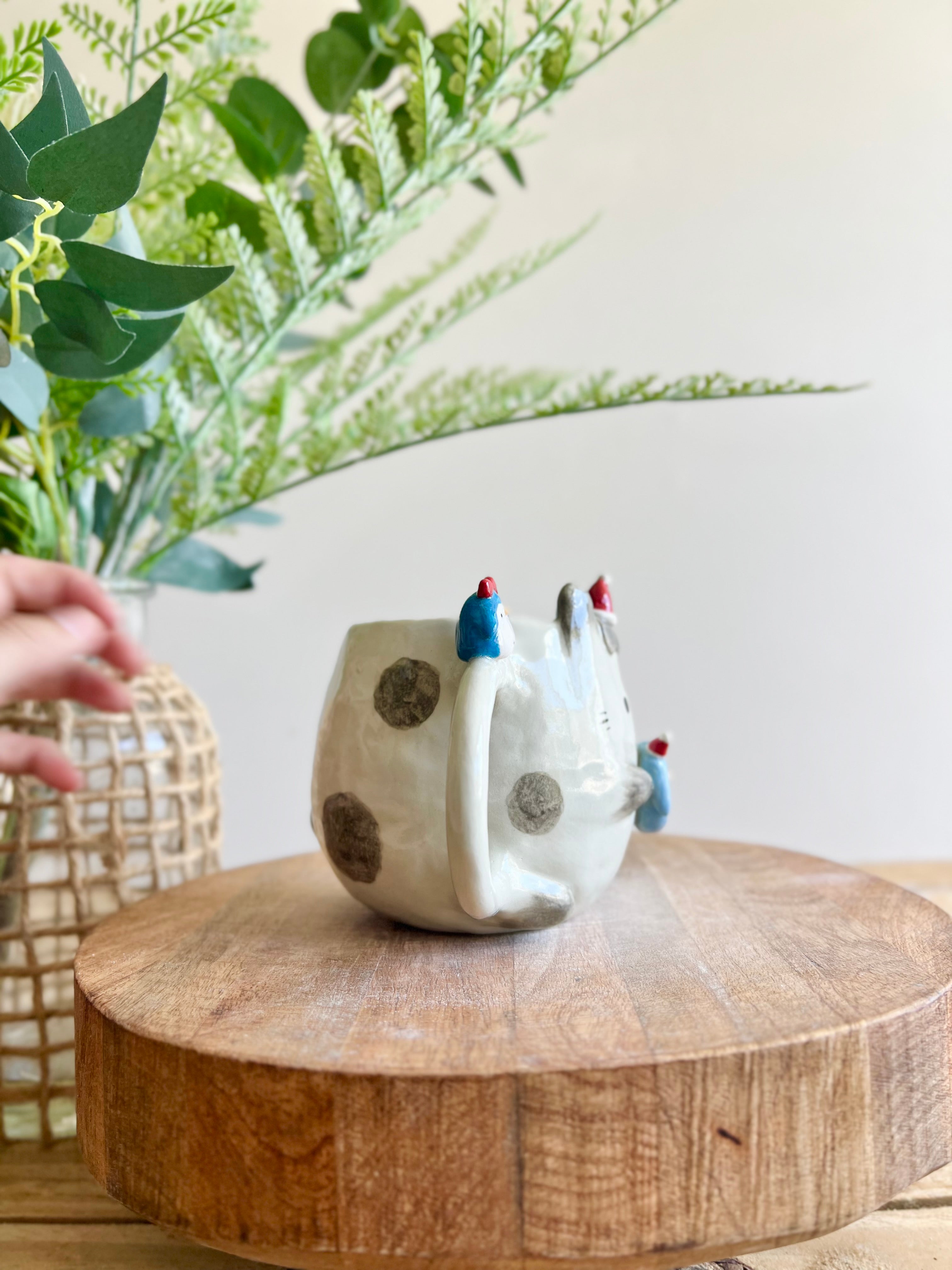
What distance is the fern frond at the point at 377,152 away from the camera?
499 mm

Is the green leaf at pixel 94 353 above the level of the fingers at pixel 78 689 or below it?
above

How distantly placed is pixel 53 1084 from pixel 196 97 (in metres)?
0.54

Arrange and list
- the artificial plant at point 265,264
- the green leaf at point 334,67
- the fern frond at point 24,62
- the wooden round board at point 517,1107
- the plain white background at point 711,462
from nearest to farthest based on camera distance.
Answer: the wooden round board at point 517,1107
the fern frond at point 24,62
the artificial plant at point 265,264
the green leaf at point 334,67
the plain white background at point 711,462

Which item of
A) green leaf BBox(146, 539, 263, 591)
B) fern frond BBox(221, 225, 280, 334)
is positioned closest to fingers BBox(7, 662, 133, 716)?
green leaf BBox(146, 539, 263, 591)

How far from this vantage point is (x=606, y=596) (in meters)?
0.51

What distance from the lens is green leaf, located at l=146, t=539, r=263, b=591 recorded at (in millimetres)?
629

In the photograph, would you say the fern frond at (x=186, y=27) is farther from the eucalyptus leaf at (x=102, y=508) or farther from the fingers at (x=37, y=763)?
the fingers at (x=37, y=763)

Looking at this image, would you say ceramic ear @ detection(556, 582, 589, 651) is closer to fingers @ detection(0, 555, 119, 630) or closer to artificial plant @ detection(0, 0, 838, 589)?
artificial plant @ detection(0, 0, 838, 589)

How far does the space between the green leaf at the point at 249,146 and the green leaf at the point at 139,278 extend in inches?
8.5

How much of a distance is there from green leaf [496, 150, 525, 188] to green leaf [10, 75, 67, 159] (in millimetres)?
282

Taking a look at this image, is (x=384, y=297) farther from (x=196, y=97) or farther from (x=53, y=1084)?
(x=53, y=1084)

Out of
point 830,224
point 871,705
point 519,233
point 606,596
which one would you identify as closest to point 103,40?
point 606,596

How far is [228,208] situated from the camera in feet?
1.89

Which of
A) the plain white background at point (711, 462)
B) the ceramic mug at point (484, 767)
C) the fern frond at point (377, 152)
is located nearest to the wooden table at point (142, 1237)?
the ceramic mug at point (484, 767)
